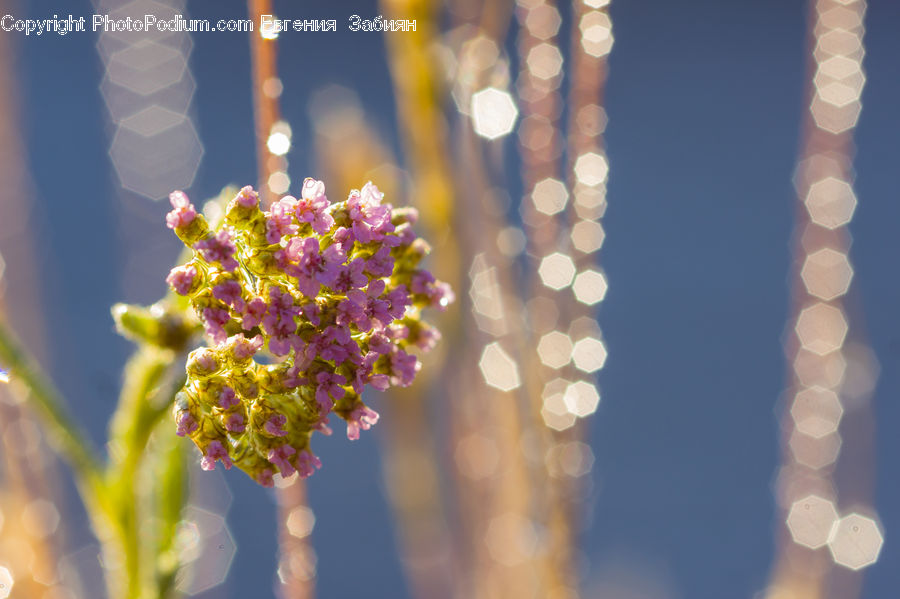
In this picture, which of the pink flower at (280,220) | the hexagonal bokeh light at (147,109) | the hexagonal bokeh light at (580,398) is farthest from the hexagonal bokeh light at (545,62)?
the hexagonal bokeh light at (147,109)

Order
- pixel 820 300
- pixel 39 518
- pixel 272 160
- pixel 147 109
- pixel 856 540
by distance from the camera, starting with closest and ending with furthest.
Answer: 1. pixel 272 160
2. pixel 39 518
3. pixel 820 300
4. pixel 856 540
5. pixel 147 109

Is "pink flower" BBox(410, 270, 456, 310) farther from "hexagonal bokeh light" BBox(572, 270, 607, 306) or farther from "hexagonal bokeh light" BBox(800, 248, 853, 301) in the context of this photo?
"hexagonal bokeh light" BBox(800, 248, 853, 301)

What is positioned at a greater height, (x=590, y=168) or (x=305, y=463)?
(x=590, y=168)

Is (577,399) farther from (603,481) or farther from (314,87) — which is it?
(314,87)

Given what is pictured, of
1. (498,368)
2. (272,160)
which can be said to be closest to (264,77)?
(272,160)

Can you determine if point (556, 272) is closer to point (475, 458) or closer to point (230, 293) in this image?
point (475, 458)

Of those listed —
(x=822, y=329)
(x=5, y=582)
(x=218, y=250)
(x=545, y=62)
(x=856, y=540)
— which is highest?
(x=545, y=62)

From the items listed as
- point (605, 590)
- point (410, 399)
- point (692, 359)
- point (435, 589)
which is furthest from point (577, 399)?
point (692, 359)
